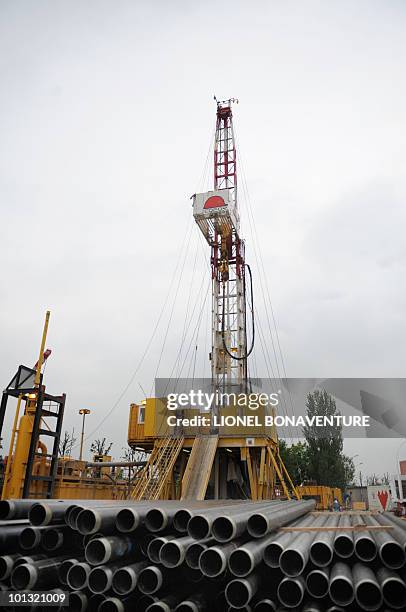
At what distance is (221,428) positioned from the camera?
51.2ft

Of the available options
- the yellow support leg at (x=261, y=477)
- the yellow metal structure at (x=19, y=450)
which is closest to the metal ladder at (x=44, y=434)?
the yellow metal structure at (x=19, y=450)

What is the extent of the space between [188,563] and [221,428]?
12048mm

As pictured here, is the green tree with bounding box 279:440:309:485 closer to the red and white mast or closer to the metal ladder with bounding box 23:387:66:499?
the red and white mast

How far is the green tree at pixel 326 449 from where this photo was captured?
3641 centimetres

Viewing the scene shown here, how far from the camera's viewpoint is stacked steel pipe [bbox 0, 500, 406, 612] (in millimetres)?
3568

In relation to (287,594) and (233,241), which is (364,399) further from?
(287,594)

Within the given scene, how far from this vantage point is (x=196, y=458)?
47.1ft

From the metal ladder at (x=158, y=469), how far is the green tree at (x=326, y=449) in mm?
24522

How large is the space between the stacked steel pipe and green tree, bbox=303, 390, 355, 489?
114ft

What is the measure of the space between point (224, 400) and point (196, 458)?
12.1 ft

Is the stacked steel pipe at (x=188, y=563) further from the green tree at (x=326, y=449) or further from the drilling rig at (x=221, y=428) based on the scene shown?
the green tree at (x=326, y=449)

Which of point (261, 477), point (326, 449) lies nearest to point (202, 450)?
point (261, 477)

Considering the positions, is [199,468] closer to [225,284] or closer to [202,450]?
[202,450]

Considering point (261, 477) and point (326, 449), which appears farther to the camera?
point (326, 449)
